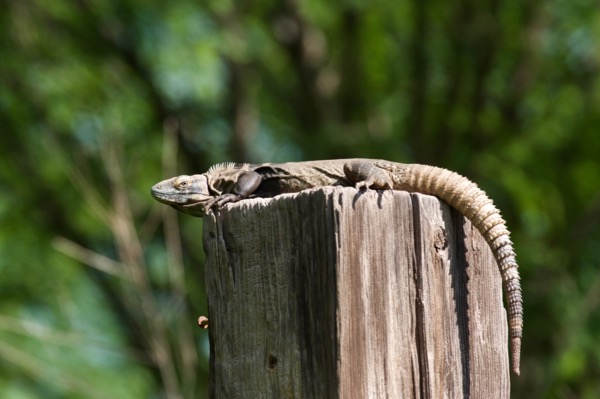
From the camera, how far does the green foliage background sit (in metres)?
12.2

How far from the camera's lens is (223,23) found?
12453 mm

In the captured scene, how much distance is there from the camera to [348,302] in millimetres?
2756

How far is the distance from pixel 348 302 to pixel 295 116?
12146 mm

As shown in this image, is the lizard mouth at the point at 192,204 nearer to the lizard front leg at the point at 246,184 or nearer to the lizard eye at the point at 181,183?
the lizard eye at the point at 181,183

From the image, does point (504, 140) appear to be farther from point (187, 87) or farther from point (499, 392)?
point (499, 392)

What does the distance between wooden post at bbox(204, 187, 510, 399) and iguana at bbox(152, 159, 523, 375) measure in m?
0.12

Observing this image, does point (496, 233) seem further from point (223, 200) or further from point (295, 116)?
point (295, 116)

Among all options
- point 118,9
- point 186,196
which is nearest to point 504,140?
point 118,9

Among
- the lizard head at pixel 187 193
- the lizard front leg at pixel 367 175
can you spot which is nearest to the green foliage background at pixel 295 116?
the lizard head at pixel 187 193

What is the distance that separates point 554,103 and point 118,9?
6.46 m

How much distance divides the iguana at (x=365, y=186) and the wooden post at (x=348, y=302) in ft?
0.41

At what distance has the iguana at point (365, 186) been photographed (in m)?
3.25

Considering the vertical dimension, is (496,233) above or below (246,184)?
below

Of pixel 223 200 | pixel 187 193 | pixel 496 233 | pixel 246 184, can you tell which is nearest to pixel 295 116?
pixel 187 193
